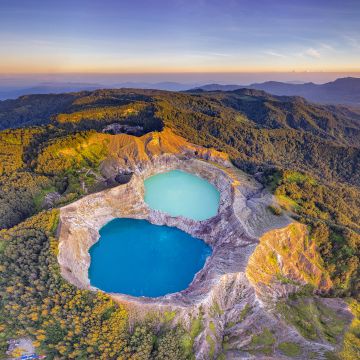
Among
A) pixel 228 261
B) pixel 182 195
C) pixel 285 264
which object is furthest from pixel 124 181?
pixel 285 264

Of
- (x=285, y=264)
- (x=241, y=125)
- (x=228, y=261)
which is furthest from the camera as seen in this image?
(x=241, y=125)

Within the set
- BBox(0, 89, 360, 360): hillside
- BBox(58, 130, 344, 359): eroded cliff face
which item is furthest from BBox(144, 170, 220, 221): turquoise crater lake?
BBox(0, 89, 360, 360): hillside

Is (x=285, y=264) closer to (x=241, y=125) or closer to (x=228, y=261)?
(x=228, y=261)

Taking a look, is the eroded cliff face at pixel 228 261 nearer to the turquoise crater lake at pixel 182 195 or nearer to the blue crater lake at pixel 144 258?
the blue crater lake at pixel 144 258

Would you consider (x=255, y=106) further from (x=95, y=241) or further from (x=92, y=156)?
(x=95, y=241)

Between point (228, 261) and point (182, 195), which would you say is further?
point (182, 195)

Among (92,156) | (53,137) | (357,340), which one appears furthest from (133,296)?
(53,137)
